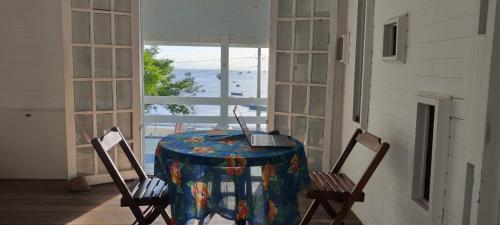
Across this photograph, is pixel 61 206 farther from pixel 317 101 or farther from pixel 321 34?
pixel 321 34

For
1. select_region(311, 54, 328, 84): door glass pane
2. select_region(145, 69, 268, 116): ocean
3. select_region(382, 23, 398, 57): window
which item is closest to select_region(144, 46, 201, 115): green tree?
select_region(145, 69, 268, 116): ocean

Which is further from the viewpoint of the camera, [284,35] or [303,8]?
[284,35]

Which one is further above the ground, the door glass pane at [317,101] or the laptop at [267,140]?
the door glass pane at [317,101]

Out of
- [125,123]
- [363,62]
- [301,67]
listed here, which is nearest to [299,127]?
[301,67]

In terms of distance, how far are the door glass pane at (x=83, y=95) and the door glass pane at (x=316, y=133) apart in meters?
2.59

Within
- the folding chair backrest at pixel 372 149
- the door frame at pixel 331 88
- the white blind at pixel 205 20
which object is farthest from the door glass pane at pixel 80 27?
the folding chair backrest at pixel 372 149

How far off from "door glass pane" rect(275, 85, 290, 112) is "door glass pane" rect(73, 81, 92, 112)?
2.19 meters

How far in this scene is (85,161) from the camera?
4527mm

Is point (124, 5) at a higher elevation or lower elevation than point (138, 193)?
higher

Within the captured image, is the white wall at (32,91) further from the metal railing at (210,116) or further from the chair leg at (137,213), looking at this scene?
the chair leg at (137,213)

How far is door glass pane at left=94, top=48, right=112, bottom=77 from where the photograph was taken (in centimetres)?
446

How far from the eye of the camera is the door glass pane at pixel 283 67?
4.57 metres

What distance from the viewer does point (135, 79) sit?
179 inches

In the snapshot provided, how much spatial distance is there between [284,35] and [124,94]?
2.04m
